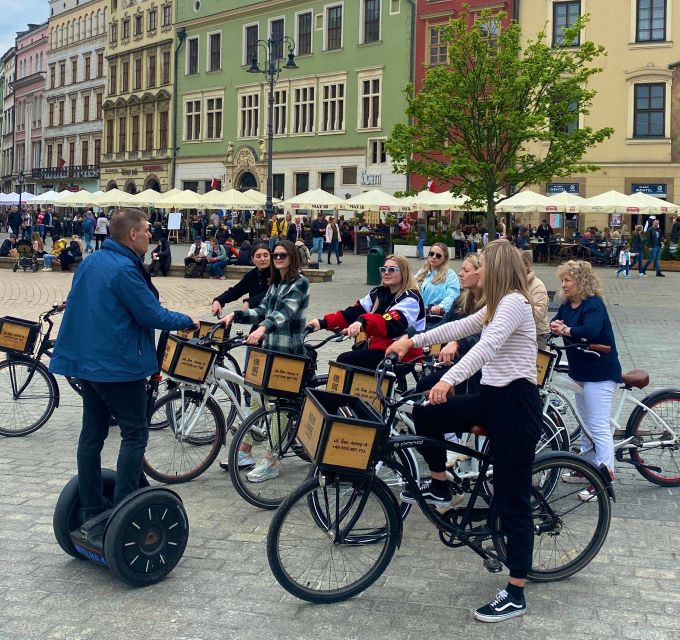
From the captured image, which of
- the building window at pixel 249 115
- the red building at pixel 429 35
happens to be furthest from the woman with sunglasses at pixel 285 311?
the building window at pixel 249 115

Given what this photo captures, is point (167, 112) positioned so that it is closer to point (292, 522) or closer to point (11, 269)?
point (11, 269)

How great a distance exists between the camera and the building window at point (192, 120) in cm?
5525

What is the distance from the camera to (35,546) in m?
5.33

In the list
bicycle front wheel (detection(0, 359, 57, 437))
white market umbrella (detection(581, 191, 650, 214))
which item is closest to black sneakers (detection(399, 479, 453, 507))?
bicycle front wheel (detection(0, 359, 57, 437))

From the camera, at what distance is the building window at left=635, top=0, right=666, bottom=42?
127ft

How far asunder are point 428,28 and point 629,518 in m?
40.0

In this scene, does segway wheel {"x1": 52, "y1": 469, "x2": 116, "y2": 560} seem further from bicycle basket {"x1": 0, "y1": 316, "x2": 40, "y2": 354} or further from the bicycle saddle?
the bicycle saddle

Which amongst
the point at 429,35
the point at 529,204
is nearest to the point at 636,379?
the point at 529,204

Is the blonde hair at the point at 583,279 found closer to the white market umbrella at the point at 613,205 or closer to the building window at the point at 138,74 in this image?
the white market umbrella at the point at 613,205

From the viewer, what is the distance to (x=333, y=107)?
47688 mm

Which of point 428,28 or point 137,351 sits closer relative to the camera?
point 137,351

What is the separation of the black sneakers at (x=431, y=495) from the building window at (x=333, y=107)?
43271 mm

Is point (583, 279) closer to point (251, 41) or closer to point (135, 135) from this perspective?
point (251, 41)

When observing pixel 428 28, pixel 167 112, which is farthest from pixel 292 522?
pixel 167 112
